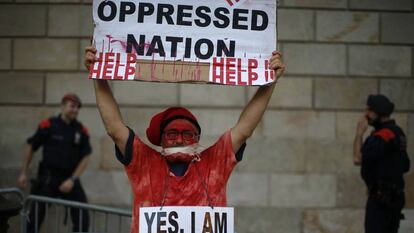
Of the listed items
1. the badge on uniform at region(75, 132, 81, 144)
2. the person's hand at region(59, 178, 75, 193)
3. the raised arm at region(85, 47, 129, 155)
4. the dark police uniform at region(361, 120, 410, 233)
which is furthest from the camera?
the badge on uniform at region(75, 132, 81, 144)

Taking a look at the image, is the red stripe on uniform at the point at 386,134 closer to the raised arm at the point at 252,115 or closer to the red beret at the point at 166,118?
the raised arm at the point at 252,115

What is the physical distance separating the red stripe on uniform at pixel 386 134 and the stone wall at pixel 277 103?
2.49 metres

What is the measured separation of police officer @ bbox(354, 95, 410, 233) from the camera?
23.9ft

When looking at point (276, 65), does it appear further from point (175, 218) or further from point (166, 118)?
point (175, 218)

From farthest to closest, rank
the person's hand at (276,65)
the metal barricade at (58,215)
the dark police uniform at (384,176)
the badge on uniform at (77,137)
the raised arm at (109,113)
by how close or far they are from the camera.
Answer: the badge on uniform at (77,137), the dark police uniform at (384,176), the metal barricade at (58,215), the person's hand at (276,65), the raised arm at (109,113)

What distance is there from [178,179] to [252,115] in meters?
0.54

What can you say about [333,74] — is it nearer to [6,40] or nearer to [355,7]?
[355,7]

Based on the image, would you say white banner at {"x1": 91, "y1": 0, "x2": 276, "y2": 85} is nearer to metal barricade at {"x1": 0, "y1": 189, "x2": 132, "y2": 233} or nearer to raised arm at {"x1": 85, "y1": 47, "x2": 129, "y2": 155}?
raised arm at {"x1": 85, "y1": 47, "x2": 129, "y2": 155}

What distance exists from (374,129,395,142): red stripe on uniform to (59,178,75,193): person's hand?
3.30 metres

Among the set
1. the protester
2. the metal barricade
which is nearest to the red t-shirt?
the protester

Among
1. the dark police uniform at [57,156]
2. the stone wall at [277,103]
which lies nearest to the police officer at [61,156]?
the dark police uniform at [57,156]

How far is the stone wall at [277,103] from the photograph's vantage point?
973 centimetres

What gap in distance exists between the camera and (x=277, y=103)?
9844 millimetres

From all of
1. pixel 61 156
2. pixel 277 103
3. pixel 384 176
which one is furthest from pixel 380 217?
pixel 61 156
